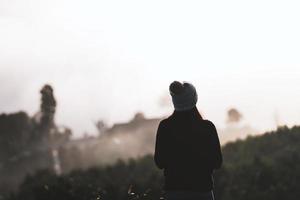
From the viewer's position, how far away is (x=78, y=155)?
66.3 metres

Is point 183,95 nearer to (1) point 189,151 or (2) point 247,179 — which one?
(1) point 189,151

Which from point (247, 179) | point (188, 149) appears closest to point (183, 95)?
point (188, 149)

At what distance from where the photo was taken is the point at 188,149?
214 inches

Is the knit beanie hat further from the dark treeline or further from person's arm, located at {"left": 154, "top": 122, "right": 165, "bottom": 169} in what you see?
the dark treeline

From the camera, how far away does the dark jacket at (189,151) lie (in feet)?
17.6

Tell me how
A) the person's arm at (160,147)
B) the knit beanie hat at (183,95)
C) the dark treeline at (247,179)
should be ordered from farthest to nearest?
the dark treeline at (247,179) → the person's arm at (160,147) → the knit beanie hat at (183,95)

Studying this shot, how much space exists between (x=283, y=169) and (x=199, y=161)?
17.9 metres

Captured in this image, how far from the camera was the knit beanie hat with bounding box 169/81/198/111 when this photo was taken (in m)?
5.32

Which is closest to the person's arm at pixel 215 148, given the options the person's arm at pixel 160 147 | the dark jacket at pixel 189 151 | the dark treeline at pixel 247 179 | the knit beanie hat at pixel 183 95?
A: the dark jacket at pixel 189 151

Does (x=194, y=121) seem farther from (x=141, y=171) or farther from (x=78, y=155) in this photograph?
(x=78, y=155)

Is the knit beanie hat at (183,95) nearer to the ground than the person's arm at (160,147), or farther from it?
farther from it

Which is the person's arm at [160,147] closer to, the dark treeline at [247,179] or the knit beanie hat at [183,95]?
the knit beanie hat at [183,95]

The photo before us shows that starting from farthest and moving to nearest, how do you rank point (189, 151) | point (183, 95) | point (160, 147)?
point (160, 147) → point (189, 151) → point (183, 95)

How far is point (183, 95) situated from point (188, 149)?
514mm
